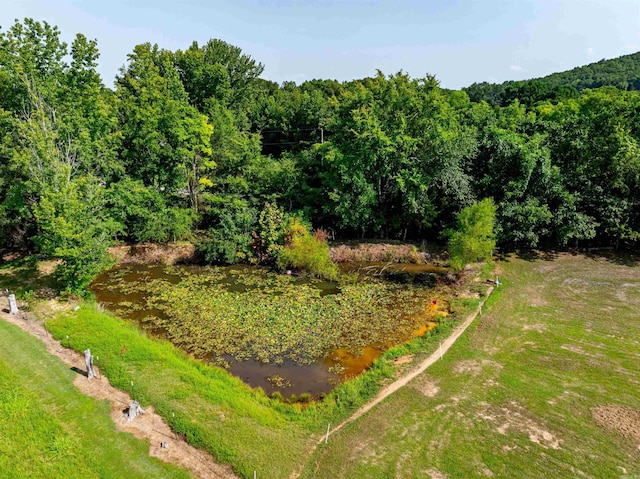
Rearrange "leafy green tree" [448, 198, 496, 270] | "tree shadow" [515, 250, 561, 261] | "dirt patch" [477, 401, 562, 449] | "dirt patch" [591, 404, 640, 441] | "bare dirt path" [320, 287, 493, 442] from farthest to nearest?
"tree shadow" [515, 250, 561, 261] → "leafy green tree" [448, 198, 496, 270] → "bare dirt path" [320, 287, 493, 442] → "dirt patch" [591, 404, 640, 441] → "dirt patch" [477, 401, 562, 449]

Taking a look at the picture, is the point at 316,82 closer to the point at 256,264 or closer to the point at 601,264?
the point at 256,264

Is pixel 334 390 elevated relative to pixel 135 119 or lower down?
lower down

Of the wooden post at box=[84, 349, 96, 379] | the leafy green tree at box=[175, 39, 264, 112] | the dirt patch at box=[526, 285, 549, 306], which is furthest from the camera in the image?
the leafy green tree at box=[175, 39, 264, 112]

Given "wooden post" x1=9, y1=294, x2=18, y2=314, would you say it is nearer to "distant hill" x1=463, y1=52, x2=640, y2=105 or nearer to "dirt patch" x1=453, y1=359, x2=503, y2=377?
"dirt patch" x1=453, y1=359, x2=503, y2=377

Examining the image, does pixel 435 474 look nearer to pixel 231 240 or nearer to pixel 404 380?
pixel 404 380

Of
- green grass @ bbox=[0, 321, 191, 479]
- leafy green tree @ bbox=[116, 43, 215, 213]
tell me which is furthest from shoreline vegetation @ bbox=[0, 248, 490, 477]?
leafy green tree @ bbox=[116, 43, 215, 213]

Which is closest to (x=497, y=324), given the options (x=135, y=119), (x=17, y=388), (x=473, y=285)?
(x=473, y=285)

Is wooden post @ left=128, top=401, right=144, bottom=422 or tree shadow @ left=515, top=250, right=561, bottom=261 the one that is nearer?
wooden post @ left=128, top=401, right=144, bottom=422
